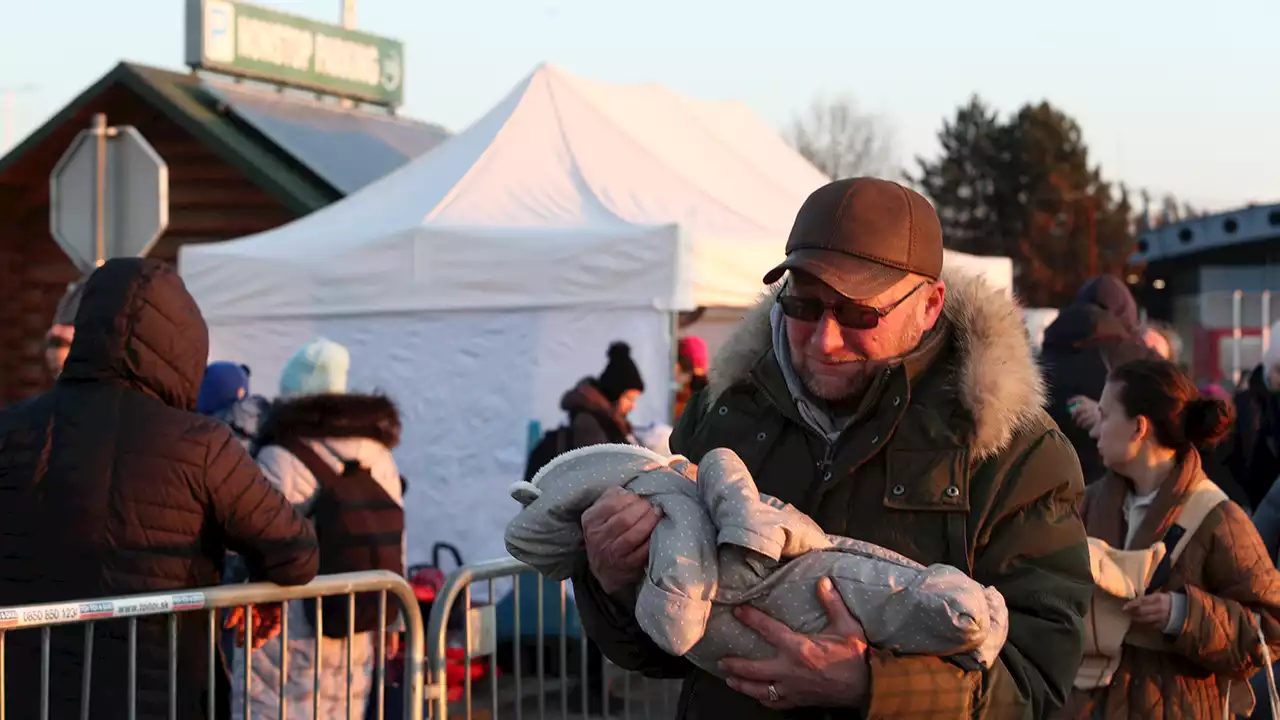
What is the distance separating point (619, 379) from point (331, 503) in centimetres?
301

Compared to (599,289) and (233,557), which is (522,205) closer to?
(599,289)

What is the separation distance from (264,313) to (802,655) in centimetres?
779

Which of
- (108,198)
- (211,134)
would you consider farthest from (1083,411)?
(211,134)

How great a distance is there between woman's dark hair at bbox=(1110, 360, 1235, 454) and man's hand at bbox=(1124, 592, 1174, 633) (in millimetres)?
518

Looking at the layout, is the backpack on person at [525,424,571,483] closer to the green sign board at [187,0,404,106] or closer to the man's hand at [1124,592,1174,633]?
the man's hand at [1124,592,1174,633]

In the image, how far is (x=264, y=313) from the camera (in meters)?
9.46

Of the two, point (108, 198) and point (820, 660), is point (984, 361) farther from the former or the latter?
point (108, 198)

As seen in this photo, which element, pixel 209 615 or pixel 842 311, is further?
pixel 209 615

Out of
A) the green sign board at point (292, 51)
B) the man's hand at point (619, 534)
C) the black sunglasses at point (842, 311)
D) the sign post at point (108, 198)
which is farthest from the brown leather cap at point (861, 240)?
the green sign board at point (292, 51)

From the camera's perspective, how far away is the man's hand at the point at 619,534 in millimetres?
2268

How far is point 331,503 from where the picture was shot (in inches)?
207

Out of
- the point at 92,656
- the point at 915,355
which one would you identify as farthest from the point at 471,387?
the point at 915,355

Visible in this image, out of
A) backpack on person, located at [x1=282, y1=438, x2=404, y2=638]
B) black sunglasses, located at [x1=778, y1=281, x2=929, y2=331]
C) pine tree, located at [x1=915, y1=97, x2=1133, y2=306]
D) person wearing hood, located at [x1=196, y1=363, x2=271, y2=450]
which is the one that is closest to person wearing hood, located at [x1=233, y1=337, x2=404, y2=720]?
backpack on person, located at [x1=282, y1=438, x2=404, y2=638]

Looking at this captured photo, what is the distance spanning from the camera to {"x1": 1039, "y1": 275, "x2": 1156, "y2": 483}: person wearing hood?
609 cm
